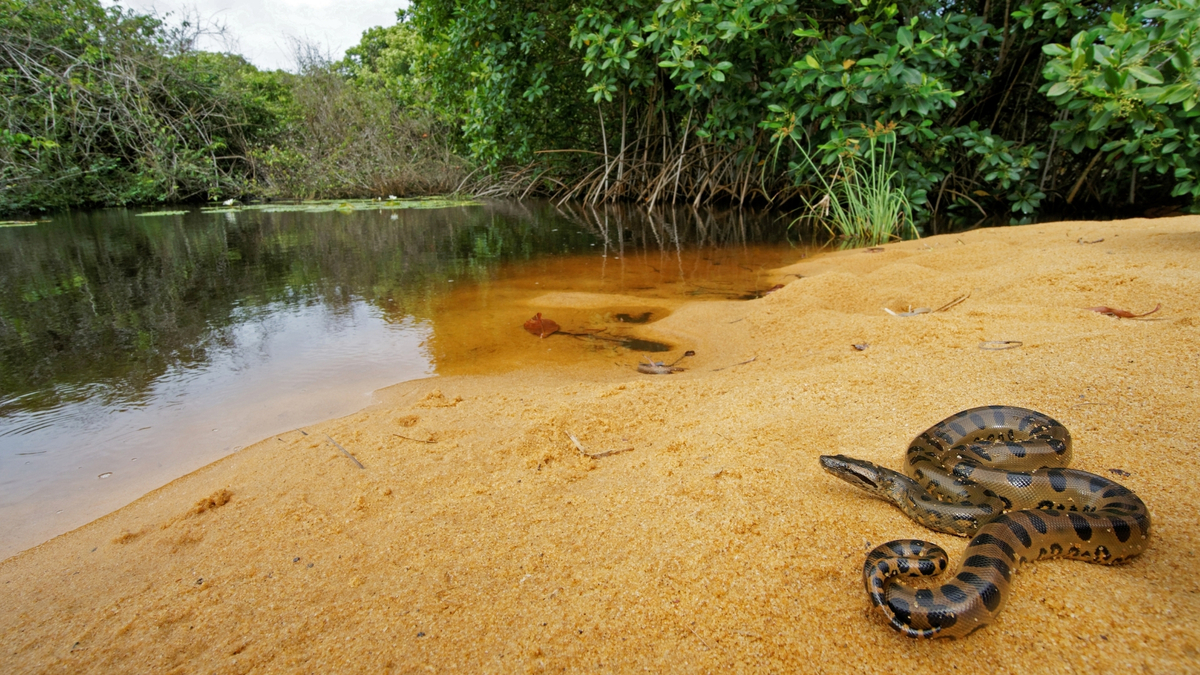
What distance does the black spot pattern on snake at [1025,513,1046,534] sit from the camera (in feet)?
5.13

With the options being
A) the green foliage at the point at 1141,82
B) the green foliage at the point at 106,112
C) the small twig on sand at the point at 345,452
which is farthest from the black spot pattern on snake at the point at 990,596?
the green foliage at the point at 106,112

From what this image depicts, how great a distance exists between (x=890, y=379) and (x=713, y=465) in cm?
115

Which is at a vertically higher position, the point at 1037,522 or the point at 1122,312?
the point at 1122,312

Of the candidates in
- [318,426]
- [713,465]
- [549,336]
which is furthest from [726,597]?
[549,336]

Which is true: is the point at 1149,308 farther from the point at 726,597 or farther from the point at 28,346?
the point at 28,346

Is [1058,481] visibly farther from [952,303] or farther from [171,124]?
[171,124]

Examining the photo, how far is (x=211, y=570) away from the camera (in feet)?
6.21

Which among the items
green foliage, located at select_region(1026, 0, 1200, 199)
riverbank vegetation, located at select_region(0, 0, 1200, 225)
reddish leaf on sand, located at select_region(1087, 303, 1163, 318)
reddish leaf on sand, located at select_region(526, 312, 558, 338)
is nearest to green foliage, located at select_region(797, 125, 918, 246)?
riverbank vegetation, located at select_region(0, 0, 1200, 225)

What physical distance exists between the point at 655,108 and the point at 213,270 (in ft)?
32.7

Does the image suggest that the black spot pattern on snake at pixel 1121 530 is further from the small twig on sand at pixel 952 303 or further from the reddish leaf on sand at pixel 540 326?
the reddish leaf on sand at pixel 540 326

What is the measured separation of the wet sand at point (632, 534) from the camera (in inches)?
55.5

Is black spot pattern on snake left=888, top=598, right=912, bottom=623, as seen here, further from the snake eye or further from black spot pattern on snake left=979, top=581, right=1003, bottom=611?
the snake eye

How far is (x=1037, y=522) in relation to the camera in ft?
5.16

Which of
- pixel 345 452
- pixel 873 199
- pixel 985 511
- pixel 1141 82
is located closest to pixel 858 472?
pixel 985 511
